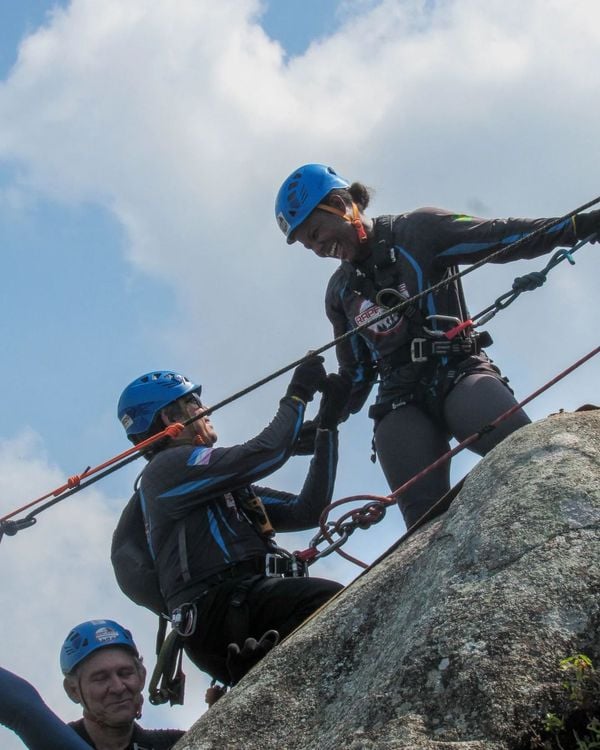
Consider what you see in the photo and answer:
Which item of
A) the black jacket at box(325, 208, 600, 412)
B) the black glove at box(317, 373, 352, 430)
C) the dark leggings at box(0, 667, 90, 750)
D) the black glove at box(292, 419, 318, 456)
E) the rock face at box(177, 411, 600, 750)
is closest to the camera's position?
the rock face at box(177, 411, 600, 750)

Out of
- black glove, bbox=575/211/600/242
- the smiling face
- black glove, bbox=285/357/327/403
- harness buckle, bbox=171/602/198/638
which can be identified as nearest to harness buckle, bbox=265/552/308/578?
harness buckle, bbox=171/602/198/638

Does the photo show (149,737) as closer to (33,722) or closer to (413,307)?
(33,722)

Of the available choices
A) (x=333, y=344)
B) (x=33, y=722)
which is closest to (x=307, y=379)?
(x=333, y=344)

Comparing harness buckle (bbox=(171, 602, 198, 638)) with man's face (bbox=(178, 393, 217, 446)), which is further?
man's face (bbox=(178, 393, 217, 446))

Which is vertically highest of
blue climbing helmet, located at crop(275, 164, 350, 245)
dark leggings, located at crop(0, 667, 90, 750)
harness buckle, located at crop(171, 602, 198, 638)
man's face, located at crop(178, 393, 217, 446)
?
blue climbing helmet, located at crop(275, 164, 350, 245)

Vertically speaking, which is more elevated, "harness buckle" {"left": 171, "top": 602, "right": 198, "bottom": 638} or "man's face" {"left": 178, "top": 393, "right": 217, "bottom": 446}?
"man's face" {"left": 178, "top": 393, "right": 217, "bottom": 446}

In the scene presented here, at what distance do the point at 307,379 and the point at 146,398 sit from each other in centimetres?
128

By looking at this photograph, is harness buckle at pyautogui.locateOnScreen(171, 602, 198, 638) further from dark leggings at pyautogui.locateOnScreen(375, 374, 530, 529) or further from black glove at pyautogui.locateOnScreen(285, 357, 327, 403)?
black glove at pyautogui.locateOnScreen(285, 357, 327, 403)

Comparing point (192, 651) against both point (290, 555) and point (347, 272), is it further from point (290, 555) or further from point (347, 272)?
point (347, 272)

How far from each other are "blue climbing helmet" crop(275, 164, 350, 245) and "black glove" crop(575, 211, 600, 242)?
6.16 ft

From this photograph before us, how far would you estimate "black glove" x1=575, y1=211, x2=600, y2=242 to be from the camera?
7.93 m

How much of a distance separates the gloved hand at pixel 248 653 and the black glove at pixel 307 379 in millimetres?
2051

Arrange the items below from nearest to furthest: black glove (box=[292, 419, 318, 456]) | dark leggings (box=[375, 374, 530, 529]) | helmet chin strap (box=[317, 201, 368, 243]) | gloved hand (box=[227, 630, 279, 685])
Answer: gloved hand (box=[227, 630, 279, 685]) → dark leggings (box=[375, 374, 530, 529]) → helmet chin strap (box=[317, 201, 368, 243]) → black glove (box=[292, 419, 318, 456])

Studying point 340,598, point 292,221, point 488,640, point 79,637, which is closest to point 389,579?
point 340,598
